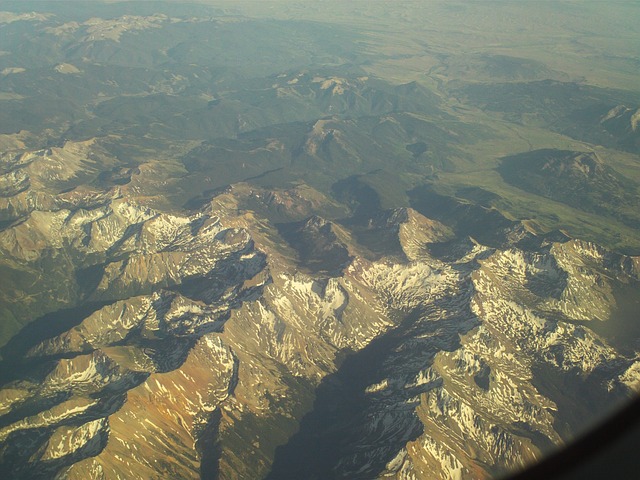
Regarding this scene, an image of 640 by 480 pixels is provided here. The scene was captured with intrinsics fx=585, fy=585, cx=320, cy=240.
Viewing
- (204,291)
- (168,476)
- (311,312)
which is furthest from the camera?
(204,291)

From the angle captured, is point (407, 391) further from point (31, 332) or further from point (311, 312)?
point (31, 332)

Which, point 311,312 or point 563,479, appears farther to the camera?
point 311,312

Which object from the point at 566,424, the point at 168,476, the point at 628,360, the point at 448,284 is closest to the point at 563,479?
the point at 168,476

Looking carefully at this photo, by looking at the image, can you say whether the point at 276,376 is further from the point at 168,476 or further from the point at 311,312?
the point at 168,476

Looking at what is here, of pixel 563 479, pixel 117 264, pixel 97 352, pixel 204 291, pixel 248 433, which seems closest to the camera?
pixel 563 479

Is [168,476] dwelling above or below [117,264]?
above

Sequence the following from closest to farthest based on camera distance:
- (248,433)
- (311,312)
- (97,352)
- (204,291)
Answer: (248,433), (97,352), (311,312), (204,291)

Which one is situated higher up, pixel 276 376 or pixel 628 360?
pixel 628 360

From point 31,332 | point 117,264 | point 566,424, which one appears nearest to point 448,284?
point 566,424

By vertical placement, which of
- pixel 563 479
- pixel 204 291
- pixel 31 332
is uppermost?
pixel 563 479
